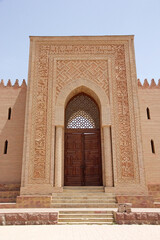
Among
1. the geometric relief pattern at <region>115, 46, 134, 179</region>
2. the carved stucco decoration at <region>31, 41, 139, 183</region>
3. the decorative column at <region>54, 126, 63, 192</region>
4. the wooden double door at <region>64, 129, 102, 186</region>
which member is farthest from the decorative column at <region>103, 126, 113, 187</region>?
the decorative column at <region>54, 126, 63, 192</region>

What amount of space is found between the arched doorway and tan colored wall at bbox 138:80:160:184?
1.82 meters

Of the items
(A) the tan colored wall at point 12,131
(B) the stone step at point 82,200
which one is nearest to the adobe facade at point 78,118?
(A) the tan colored wall at point 12,131

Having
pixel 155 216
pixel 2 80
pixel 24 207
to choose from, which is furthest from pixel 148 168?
pixel 2 80

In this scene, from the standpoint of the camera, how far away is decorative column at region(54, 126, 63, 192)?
24.4ft

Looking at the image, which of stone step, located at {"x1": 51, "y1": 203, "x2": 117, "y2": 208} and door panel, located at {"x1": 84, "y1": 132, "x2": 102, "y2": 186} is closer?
stone step, located at {"x1": 51, "y1": 203, "x2": 117, "y2": 208}

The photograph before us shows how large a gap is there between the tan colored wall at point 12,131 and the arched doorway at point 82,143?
184cm

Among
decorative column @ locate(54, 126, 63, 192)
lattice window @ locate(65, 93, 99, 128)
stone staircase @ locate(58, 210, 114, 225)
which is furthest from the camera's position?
lattice window @ locate(65, 93, 99, 128)

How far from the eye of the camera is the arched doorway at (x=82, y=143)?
8.48 meters

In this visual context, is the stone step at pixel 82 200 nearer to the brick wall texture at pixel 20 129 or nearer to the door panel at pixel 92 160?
the door panel at pixel 92 160

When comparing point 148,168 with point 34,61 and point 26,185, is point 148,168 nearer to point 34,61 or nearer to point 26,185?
point 26,185

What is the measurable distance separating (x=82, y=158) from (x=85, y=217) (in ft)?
11.8

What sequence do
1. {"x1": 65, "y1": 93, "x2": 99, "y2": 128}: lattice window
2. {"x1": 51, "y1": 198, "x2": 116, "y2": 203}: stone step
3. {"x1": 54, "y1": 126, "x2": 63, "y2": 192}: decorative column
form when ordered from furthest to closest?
1. {"x1": 65, "y1": 93, "x2": 99, "y2": 128}: lattice window
2. {"x1": 54, "y1": 126, "x2": 63, "y2": 192}: decorative column
3. {"x1": 51, "y1": 198, "x2": 116, "y2": 203}: stone step

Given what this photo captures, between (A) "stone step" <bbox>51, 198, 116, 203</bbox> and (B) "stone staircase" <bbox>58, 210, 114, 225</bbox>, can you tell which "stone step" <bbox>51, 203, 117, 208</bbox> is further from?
(B) "stone staircase" <bbox>58, 210, 114, 225</bbox>

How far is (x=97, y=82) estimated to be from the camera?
8.54m
